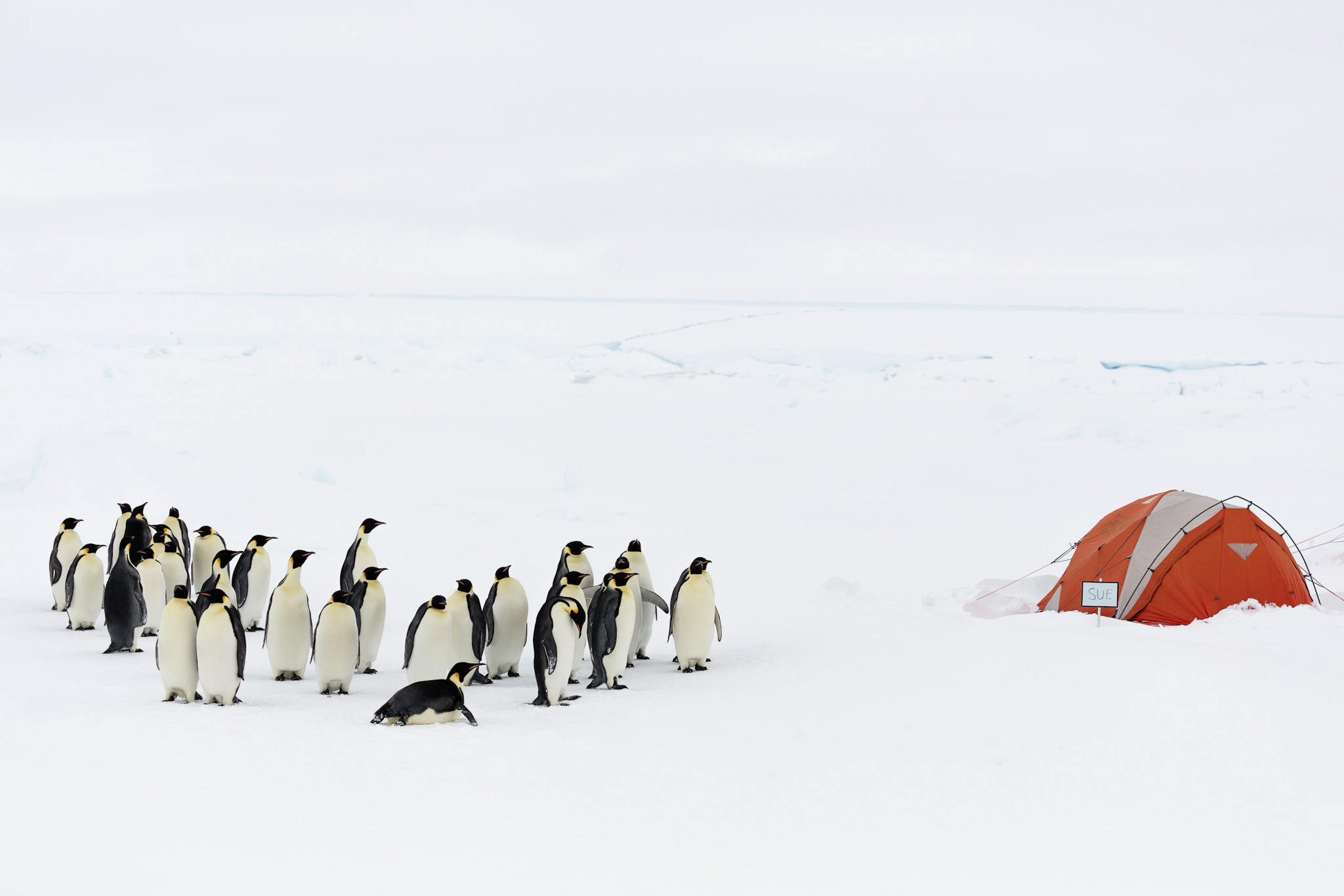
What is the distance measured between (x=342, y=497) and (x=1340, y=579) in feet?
28.9

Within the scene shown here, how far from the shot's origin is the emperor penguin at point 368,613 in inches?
227

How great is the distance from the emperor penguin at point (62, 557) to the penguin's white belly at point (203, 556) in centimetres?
74

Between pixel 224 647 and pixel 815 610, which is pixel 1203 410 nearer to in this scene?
pixel 815 610

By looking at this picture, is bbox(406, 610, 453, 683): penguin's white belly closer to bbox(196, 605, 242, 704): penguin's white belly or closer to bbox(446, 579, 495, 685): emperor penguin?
bbox(446, 579, 495, 685): emperor penguin

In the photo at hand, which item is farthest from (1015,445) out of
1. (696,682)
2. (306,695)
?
(306,695)

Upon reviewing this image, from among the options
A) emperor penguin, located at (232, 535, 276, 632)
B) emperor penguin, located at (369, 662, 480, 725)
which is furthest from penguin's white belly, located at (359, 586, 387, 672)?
emperor penguin, located at (369, 662, 480, 725)

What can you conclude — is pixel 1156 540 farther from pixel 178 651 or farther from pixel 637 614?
pixel 178 651

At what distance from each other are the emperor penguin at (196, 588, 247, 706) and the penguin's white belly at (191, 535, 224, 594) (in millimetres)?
2544

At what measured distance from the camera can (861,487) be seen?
1426 cm

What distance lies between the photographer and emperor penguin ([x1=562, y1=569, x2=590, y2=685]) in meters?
5.28

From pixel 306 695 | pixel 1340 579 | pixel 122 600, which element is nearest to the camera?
pixel 306 695

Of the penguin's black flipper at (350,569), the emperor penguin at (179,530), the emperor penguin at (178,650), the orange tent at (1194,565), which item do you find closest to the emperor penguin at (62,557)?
the emperor penguin at (179,530)

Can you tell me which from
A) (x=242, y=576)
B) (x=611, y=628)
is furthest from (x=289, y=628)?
(x=611, y=628)

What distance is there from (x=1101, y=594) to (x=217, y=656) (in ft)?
15.2
